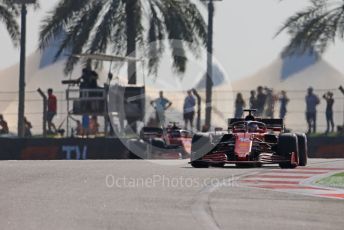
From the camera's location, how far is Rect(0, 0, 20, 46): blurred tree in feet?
126

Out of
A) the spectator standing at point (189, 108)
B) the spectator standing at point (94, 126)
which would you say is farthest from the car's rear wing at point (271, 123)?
the spectator standing at point (94, 126)

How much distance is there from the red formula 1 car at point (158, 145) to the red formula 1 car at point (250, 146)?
21.6ft

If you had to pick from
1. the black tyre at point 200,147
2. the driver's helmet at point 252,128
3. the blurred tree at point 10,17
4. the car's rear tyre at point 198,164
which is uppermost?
the blurred tree at point 10,17

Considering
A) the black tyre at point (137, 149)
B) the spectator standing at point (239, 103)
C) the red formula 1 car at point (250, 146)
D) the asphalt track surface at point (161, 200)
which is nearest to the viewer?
the asphalt track surface at point (161, 200)

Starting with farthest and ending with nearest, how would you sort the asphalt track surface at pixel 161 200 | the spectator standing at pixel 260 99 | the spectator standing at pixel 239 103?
the spectator standing at pixel 239 103 → the spectator standing at pixel 260 99 → the asphalt track surface at pixel 161 200

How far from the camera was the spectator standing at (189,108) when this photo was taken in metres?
31.8

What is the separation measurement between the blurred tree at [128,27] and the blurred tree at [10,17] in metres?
2.16

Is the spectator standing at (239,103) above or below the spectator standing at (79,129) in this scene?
above

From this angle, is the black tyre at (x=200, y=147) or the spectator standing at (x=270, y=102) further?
the spectator standing at (x=270, y=102)

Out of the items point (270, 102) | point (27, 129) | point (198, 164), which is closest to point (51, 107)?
point (27, 129)

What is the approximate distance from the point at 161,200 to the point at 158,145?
594 inches

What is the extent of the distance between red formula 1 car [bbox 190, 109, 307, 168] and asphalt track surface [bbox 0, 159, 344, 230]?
813 millimetres

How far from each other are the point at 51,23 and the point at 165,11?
3.68m

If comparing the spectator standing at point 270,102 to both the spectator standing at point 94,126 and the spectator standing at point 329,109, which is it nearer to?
the spectator standing at point 329,109
